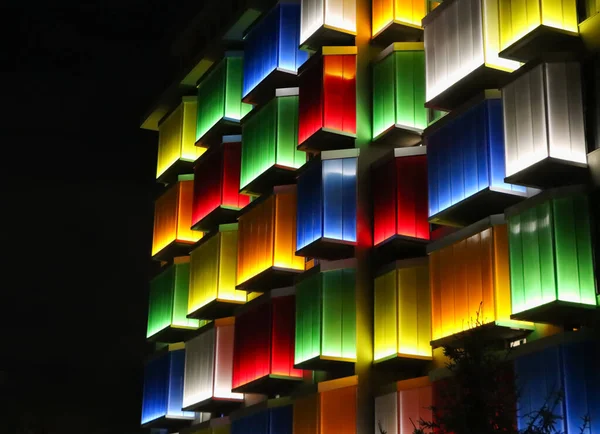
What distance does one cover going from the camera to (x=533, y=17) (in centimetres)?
2820

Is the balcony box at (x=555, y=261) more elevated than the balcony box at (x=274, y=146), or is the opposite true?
the balcony box at (x=274, y=146)

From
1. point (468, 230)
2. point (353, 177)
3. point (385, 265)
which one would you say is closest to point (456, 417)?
point (468, 230)

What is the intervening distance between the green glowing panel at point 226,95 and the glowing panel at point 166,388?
9810 mm

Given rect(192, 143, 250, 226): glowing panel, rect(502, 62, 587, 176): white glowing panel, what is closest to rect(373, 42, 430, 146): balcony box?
rect(502, 62, 587, 176): white glowing panel

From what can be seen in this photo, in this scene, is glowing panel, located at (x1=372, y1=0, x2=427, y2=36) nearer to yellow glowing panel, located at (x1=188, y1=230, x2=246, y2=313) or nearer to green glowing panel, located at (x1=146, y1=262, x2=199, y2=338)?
yellow glowing panel, located at (x1=188, y1=230, x2=246, y2=313)

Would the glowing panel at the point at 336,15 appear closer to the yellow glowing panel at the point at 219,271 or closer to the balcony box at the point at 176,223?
the yellow glowing panel at the point at 219,271

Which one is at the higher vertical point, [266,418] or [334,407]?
[266,418]

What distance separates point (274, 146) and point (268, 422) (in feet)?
32.8

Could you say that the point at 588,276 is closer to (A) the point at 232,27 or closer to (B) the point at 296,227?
(B) the point at 296,227

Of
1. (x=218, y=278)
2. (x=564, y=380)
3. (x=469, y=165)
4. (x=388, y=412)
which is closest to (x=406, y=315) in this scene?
(x=388, y=412)

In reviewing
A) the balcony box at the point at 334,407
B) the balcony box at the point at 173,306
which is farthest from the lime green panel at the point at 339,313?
the balcony box at the point at 173,306

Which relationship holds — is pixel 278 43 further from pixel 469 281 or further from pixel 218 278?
pixel 469 281

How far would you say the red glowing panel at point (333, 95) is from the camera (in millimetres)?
37188

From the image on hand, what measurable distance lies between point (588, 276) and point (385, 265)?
370 inches
